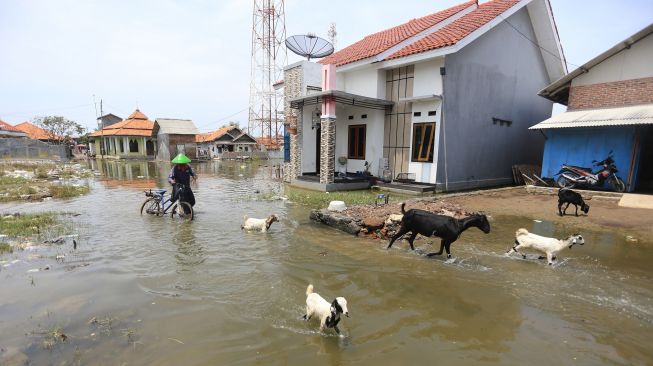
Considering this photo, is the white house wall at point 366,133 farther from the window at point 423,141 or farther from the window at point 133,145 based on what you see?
the window at point 133,145

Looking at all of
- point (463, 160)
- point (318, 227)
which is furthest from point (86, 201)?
point (463, 160)

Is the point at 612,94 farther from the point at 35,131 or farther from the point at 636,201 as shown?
the point at 35,131

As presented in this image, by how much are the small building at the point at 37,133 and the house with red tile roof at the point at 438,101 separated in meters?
51.9

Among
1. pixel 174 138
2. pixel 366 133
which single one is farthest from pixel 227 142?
pixel 366 133

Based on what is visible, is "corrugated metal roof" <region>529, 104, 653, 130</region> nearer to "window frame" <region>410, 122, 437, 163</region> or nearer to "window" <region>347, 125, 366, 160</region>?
"window frame" <region>410, 122, 437, 163</region>

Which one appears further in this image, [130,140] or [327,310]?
[130,140]

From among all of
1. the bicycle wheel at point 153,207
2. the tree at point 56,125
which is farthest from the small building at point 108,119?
the bicycle wheel at point 153,207

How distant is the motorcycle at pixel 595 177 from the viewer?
1233 centimetres

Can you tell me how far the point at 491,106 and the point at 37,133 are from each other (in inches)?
2627

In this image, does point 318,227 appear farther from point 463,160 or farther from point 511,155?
point 511,155

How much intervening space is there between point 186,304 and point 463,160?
13830 mm

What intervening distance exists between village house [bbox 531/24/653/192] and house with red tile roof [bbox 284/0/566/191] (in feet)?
8.93

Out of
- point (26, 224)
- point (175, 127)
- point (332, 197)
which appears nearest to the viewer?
point (26, 224)

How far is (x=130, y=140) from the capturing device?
148 feet
